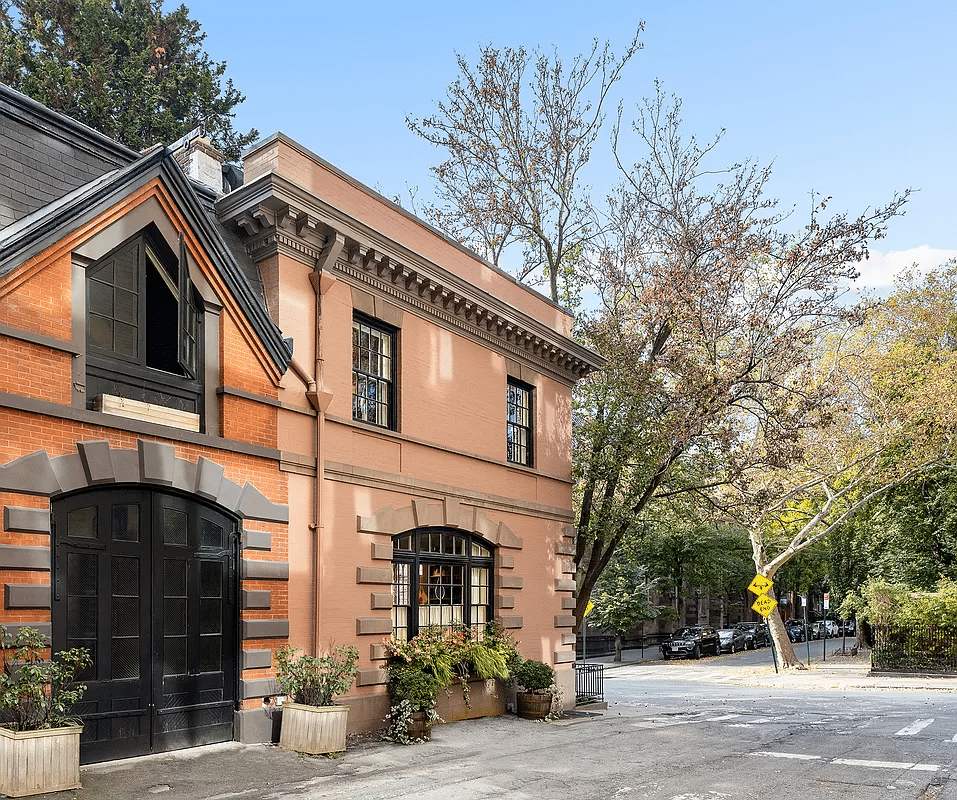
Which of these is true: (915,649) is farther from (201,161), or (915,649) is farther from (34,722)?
(34,722)

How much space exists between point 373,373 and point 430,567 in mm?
3790

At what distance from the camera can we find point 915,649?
36.2m

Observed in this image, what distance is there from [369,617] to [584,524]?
9.90 m

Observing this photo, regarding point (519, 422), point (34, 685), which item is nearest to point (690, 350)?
point (519, 422)

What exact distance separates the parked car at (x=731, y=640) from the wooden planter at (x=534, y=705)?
3661cm

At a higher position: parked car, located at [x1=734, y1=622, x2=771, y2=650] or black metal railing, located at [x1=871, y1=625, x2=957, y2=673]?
black metal railing, located at [x1=871, y1=625, x2=957, y2=673]

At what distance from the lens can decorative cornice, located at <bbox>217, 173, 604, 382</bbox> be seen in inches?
565

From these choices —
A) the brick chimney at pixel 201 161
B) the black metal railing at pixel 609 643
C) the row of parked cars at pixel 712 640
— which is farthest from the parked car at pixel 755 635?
the brick chimney at pixel 201 161

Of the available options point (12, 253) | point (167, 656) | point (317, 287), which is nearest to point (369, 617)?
point (167, 656)

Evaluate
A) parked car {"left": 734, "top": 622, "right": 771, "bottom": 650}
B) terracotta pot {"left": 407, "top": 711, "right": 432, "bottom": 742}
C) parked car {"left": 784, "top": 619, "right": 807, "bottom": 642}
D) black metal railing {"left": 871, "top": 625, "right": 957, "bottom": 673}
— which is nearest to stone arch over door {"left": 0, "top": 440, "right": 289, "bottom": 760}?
terracotta pot {"left": 407, "top": 711, "right": 432, "bottom": 742}

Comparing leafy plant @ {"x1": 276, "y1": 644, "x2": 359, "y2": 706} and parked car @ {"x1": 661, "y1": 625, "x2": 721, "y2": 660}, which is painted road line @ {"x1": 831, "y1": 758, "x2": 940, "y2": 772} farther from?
parked car @ {"x1": 661, "y1": 625, "x2": 721, "y2": 660}

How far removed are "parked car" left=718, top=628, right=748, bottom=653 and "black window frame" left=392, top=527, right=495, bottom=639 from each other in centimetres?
3736

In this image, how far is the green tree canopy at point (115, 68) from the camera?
34188 millimetres

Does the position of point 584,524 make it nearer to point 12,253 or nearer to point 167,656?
point 167,656
